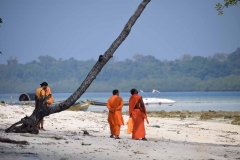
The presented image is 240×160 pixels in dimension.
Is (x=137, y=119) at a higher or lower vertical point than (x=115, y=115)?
lower

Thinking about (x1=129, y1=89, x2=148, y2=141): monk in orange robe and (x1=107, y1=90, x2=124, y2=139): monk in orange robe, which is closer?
(x1=129, y1=89, x2=148, y2=141): monk in orange robe

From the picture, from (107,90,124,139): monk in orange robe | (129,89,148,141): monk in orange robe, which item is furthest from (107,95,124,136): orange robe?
(129,89,148,141): monk in orange robe

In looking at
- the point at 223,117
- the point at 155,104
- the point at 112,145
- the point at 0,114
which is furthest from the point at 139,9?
the point at 155,104

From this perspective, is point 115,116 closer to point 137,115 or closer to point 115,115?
point 115,115

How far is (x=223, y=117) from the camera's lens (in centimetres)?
3925

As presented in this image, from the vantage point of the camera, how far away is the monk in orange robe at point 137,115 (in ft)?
59.0

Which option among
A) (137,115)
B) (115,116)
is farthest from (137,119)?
(115,116)

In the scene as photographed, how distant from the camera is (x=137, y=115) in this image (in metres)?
18.1

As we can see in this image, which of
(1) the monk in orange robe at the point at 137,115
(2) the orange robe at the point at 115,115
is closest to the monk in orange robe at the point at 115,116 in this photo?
(2) the orange robe at the point at 115,115

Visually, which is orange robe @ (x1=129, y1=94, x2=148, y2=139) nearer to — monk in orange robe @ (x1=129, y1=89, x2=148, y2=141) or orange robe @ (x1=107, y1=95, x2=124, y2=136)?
monk in orange robe @ (x1=129, y1=89, x2=148, y2=141)

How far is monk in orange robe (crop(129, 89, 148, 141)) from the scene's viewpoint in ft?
59.0

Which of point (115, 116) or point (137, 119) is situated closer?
point (137, 119)

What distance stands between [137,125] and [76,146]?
4.26m

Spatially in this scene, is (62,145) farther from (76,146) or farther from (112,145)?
(112,145)
